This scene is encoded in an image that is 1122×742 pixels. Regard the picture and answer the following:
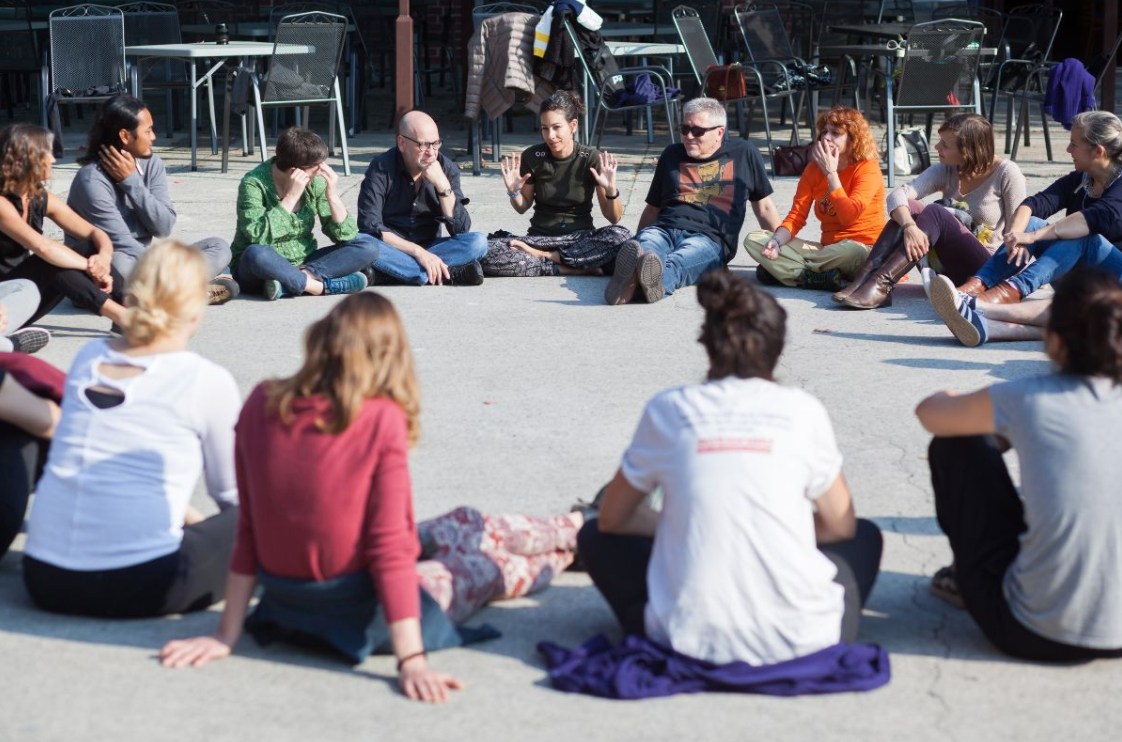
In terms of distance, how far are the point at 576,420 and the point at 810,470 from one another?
7.47 feet

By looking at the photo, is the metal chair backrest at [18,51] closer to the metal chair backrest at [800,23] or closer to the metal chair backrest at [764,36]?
the metal chair backrest at [764,36]

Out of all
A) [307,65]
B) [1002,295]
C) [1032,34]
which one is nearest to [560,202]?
[1002,295]

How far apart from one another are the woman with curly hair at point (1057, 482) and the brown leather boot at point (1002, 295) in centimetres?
348

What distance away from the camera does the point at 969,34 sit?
1079cm

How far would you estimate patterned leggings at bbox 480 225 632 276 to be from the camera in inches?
317

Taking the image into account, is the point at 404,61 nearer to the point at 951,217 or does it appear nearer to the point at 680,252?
the point at 680,252

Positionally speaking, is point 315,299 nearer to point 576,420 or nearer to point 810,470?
point 576,420

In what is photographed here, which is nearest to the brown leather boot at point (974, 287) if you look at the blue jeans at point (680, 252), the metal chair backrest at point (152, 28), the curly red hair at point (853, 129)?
the curly red hair at point (853, 129)

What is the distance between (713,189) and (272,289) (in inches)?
87.8

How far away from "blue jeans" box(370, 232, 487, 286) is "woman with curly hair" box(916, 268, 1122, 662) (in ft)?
15.5

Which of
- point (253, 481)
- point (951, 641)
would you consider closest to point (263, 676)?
point (253, 481)

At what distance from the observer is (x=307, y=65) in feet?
37.0

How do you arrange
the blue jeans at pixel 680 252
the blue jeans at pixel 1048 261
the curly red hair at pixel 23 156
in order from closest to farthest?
1. the curly red hair at pixel 23 156
2. the blue jeans at pixel 1048 261
3. the blue jeans at pixel 680 252

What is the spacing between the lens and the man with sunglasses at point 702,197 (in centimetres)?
766
